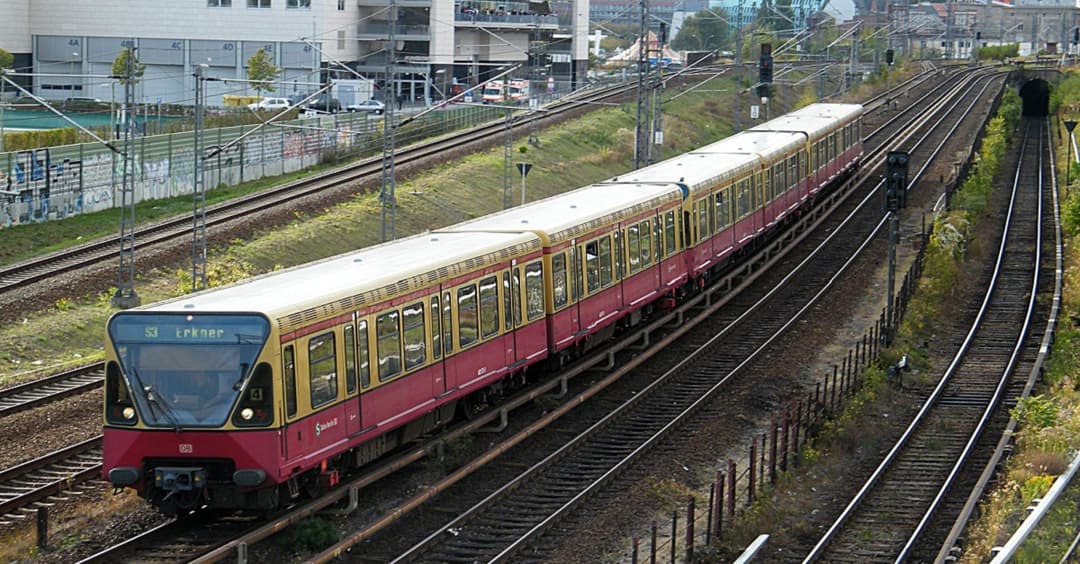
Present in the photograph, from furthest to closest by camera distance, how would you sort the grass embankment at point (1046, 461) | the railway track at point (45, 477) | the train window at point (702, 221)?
the train window at point (702, 221), the railway track at point (45, 477), the grass embankment at point (1046, 461)

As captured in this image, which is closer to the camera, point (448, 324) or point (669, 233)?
point (448, 324)

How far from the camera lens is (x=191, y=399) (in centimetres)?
1568

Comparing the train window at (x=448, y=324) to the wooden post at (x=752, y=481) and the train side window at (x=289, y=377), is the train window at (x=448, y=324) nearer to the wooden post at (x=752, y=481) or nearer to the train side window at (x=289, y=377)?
the train side window at (x=289, y=377)

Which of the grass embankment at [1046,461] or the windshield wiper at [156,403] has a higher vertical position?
A: the windshield wiper at [156,403]

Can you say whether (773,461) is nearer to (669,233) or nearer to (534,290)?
(534,290)

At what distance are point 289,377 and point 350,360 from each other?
4.77 ft

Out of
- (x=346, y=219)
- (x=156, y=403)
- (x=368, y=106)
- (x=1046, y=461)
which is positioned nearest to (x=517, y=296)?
(x=156, y=403)

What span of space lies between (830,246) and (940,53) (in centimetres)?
12158

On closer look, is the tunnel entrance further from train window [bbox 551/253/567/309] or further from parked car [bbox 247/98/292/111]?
train window [bbox 551/253/567/309]

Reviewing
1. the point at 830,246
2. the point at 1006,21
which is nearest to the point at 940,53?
the point at 1006,21

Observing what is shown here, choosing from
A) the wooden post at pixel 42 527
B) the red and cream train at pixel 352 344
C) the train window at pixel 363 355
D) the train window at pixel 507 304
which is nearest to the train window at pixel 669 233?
the red and cream train at pixel 352 344

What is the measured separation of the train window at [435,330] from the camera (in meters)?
19.4

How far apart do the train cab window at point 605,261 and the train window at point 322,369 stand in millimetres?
9431

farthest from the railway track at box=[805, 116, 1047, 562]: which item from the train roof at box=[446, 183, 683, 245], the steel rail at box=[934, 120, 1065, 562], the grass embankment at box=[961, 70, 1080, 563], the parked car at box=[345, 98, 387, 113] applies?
the parked car at box=[345, 98, 387, 113]
